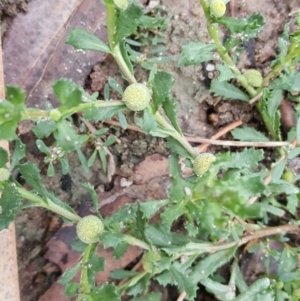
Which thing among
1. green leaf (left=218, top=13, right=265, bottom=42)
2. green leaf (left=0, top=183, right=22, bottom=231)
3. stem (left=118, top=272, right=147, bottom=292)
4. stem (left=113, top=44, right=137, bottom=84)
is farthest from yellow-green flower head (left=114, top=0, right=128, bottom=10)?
stem (left=118, top=272, right=147, bottom=292)

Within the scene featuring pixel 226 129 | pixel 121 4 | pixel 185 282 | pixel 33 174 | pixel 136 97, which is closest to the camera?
pixel 121 4

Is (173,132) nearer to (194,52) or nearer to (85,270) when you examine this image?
(194,52)

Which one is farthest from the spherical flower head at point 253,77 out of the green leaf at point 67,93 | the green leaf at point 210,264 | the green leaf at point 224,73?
the green leaf at point 67,93

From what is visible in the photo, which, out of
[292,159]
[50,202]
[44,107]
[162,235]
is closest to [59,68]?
[44,107]

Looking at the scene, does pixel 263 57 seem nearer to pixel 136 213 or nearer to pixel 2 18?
pixel 136 213

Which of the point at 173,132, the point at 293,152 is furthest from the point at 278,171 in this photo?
the point at 173,132

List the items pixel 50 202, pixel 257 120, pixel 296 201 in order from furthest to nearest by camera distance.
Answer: pixel 257 120
pixel 296 201
pixel 50 202
